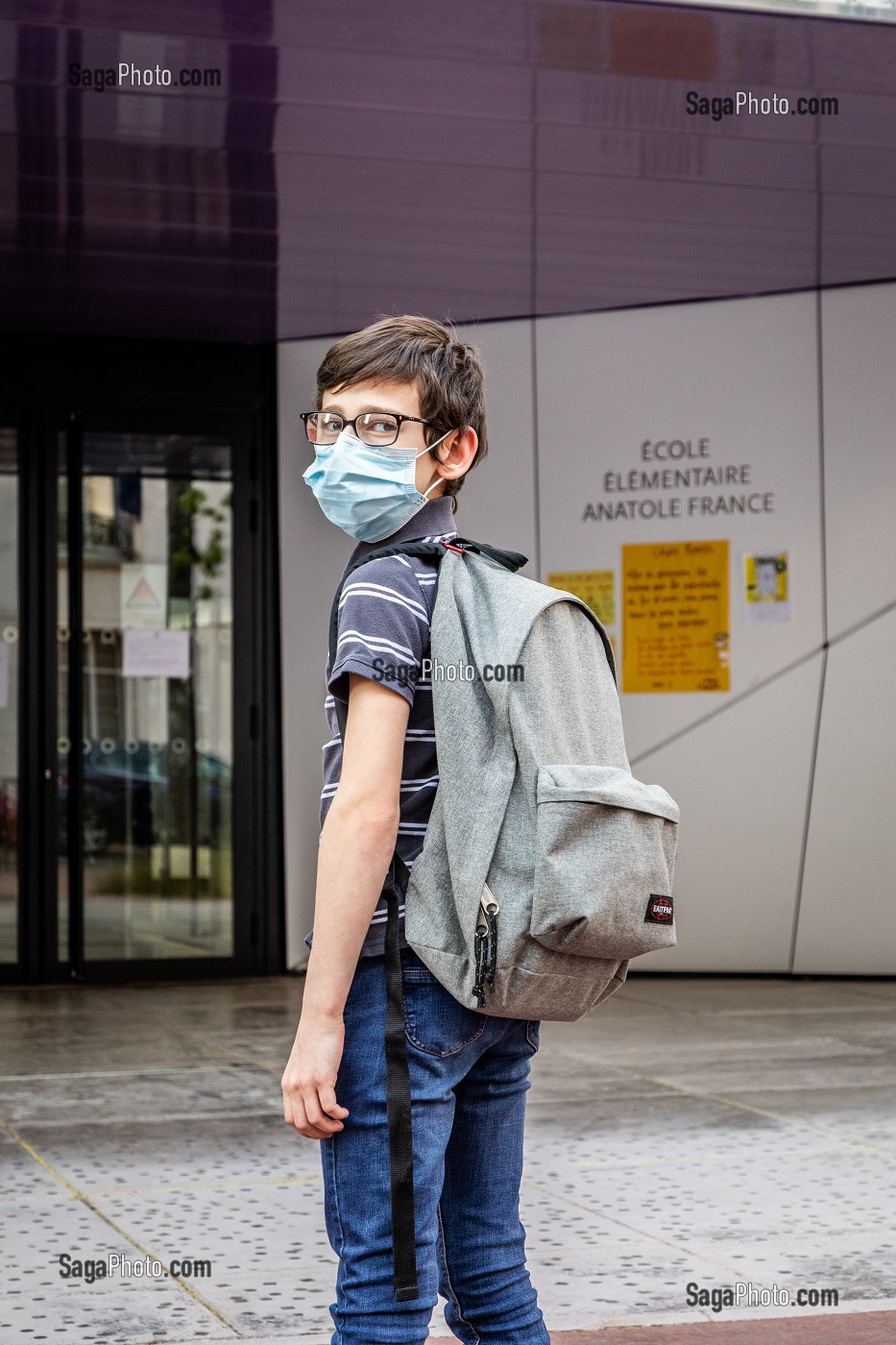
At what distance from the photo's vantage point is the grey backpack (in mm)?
2041

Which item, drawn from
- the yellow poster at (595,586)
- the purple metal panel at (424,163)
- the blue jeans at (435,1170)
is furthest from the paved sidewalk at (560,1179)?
the purple metal panel at (424,163)

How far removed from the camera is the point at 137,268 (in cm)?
832

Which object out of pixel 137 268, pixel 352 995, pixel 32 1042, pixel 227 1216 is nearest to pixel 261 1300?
pixel 227 1216

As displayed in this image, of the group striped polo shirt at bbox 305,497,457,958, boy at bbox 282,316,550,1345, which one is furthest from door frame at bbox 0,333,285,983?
striped polo shirt at bbox 305,497,457,958

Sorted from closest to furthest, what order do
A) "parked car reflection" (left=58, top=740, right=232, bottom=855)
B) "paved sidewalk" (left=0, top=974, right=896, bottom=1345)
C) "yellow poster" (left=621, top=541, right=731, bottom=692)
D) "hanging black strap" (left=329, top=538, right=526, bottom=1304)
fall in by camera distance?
"hanging black strap" (left=329, top=538, right=526, bottom=1304) → "paved sidewalk" (left=0, top=974, right=896, bottom=1345) → "yellow poster" (left=621, top=541, right=731, bottom=692) → "parked car reflection" (left=58, top=740, right=232, bottom=855)

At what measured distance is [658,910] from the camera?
2113 mm

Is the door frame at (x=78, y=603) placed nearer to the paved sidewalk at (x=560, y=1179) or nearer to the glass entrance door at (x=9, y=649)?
the glass entrance door at (x=9, y=649)

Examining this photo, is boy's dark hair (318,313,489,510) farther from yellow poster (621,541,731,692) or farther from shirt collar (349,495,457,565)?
yellow poster (621,541,731,692)

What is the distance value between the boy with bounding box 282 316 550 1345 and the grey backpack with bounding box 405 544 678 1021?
54 mm

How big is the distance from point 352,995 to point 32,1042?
563 centimetres

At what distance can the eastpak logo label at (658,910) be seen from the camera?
6.90 feet

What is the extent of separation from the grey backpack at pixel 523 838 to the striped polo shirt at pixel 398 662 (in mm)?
34

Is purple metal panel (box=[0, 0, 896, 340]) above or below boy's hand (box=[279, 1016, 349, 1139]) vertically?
above

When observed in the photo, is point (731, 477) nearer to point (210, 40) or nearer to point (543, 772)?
point (210, 40)
